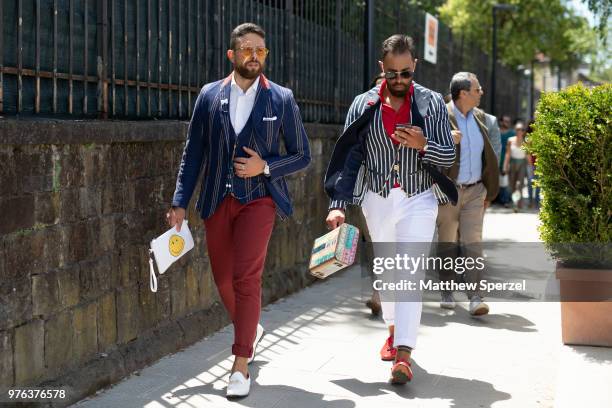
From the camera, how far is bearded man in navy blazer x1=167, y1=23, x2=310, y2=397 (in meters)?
5.11

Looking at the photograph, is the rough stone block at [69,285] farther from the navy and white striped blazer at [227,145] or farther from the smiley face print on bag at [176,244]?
the navy and white striped blazer at [227,145]


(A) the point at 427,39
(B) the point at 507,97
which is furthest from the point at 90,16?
(B) the point at 507,97

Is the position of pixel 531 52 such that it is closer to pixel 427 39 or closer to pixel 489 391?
pixel 427 39

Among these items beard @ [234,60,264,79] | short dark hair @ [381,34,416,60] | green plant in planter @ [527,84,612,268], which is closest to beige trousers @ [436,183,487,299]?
green plant in planter @ [527,84,612,268]

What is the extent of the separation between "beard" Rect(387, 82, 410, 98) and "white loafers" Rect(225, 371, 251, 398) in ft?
5.95

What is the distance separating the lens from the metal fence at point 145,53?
4836 millimetres

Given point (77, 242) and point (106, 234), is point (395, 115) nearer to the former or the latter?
point (106, 234)

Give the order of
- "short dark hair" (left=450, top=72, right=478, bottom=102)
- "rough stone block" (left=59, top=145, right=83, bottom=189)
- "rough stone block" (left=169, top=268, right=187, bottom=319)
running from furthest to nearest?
"short dark hair" (left=450, top=72, right=478, bottom=102), "rough stone block" (left=169, top=268, right=187, bottom=319), "rough stone block" (left=59, top=145, right=83, bottom=189)

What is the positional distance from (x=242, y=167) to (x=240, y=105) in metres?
0.40

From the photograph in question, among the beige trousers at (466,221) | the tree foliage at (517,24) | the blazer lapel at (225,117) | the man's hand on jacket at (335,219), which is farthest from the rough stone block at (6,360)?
the tree foliage at (517,24)

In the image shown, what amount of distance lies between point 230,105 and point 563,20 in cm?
2984

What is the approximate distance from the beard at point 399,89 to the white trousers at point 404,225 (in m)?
0.55

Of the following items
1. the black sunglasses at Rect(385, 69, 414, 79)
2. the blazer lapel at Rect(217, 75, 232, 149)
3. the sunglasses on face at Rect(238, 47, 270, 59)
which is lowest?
the blazer lapel at Rect(217, 75, 232, 149)

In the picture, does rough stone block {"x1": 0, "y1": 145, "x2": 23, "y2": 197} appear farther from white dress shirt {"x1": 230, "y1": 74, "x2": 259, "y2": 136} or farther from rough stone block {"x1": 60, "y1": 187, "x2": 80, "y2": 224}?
white dress shirt {"x1": 230, "y1": 74, "x2": 259, "y2": 136}
